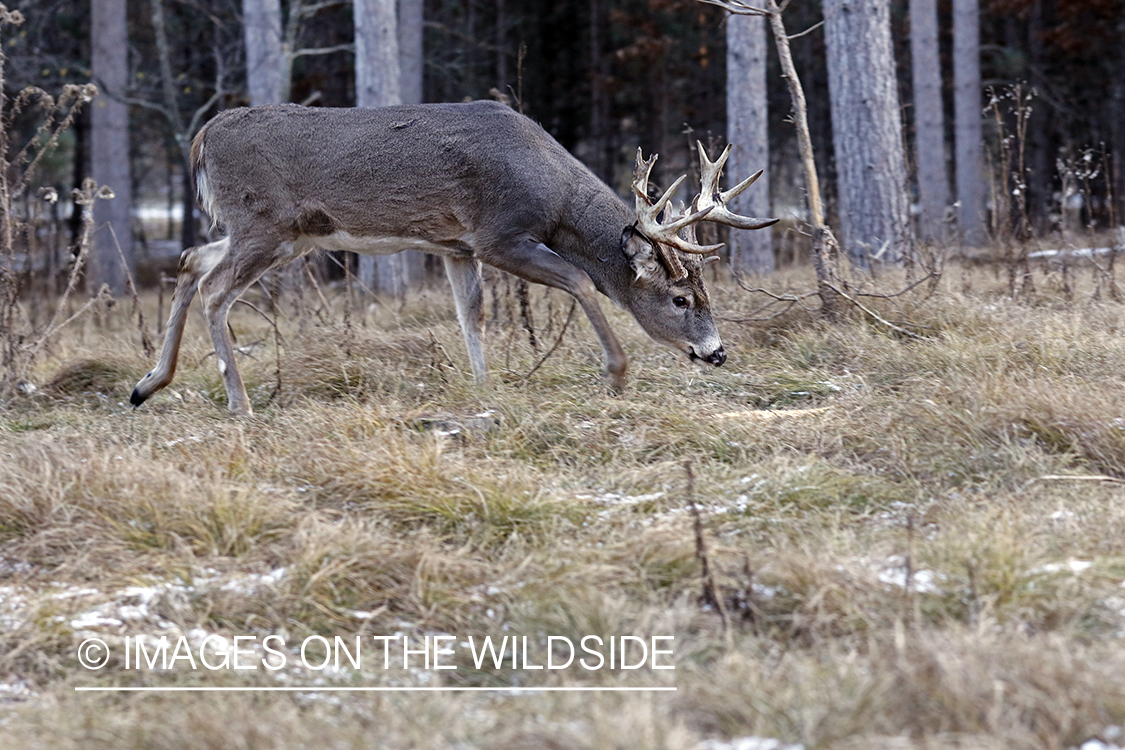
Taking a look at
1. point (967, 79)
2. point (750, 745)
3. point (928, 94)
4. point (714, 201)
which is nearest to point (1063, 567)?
point (750, 745)

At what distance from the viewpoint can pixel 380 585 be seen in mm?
3598

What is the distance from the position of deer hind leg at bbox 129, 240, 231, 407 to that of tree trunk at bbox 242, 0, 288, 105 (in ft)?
22.4

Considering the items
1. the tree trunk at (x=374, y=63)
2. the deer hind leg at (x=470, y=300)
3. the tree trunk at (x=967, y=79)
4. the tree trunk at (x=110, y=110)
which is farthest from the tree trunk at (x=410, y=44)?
the deer hind leg at (x=470, y=300)

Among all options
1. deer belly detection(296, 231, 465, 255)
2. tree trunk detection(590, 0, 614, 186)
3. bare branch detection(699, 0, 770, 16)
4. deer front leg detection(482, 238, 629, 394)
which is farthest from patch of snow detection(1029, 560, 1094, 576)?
tree trunk detection(590, 0, 614, 186)

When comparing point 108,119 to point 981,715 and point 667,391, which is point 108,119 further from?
point 981,715

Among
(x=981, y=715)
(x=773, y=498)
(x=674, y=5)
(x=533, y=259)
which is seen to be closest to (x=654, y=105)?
(x=674, y=5)

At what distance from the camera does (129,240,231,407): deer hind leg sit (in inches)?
239

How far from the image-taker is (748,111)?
11508mm

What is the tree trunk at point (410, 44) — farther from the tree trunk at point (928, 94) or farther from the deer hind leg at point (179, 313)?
the deer hind leg at point (179, 313)

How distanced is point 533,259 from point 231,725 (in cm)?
350

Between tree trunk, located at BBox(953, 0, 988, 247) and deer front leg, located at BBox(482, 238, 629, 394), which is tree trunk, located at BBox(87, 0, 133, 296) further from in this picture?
tree trunk, located at BBox(953, 0, 988, 247)

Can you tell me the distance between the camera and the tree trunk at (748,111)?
37.0 feet

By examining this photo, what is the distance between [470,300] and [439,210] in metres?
0.65

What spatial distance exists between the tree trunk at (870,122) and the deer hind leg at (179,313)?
4886 millimetres
